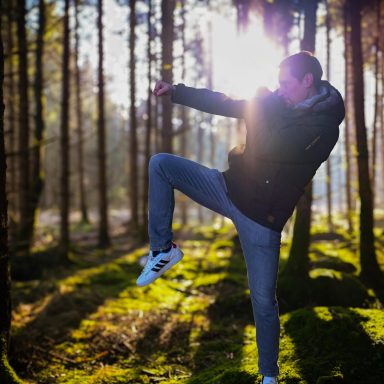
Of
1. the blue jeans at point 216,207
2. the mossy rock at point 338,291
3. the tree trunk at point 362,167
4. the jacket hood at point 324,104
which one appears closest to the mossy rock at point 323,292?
the mossy rock at point 338,291

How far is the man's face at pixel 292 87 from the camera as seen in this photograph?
3.36 meters

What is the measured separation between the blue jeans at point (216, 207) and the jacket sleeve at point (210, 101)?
1.65 feet

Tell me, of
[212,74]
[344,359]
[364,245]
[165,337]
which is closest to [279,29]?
[364,245]

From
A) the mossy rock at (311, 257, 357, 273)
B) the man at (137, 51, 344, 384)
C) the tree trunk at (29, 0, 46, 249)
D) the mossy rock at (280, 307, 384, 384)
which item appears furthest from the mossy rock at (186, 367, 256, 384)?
A: the tree trunk at (29, 0, 46, 249)

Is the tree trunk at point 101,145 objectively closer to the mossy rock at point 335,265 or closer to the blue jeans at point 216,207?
the mossy rock at point 335,265

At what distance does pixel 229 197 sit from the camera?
359 cm

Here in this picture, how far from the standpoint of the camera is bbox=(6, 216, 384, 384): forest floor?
14.1 ft

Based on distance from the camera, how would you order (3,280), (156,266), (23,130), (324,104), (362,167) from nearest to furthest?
(324,104) → (156,266) → (3,280) → (362,167) → (23,130)

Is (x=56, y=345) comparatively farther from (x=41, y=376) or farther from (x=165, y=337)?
(x=165, y=337)

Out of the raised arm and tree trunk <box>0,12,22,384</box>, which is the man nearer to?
the raised arm

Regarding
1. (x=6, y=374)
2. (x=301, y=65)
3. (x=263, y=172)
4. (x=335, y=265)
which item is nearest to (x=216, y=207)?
(x=263, y=172)

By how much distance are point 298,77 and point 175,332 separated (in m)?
4.59

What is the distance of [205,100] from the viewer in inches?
132

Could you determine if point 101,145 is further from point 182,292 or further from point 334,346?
point 334,346
